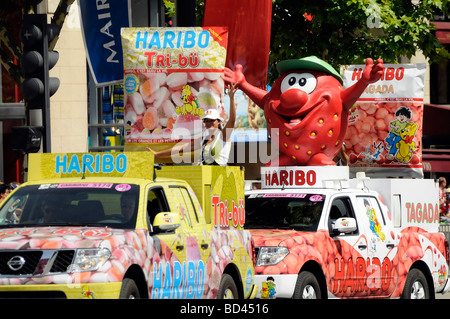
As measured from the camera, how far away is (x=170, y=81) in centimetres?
1324

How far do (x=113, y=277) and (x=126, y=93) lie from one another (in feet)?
15.2

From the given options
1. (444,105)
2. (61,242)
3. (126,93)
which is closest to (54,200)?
(61,242)

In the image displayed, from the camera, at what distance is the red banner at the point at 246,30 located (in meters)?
15.8

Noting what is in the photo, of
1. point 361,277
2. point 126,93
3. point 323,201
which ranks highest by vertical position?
point 126,93

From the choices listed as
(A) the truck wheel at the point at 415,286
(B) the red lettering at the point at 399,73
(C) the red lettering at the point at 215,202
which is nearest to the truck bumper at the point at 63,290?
(C) the red lettering at the point at 215,202

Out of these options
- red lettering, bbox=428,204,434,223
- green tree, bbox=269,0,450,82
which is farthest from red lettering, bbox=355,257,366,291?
green tree, bbox=269,0,450,82

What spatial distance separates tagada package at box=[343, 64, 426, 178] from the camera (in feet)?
54.1

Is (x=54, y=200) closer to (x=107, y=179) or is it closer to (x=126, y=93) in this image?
(x=107, y=179)

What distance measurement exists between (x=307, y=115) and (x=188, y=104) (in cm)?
227

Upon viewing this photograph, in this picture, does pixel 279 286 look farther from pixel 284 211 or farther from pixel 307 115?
pixel 307 115

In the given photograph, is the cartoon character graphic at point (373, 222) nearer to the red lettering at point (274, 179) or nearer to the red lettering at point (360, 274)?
the red lettering at point (360, 274)

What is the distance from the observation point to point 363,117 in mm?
16797

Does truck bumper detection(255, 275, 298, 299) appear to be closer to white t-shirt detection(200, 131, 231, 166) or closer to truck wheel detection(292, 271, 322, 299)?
truck wheel detection(292, 271, 322, 299)

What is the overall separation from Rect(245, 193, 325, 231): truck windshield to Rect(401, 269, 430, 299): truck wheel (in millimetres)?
1987
